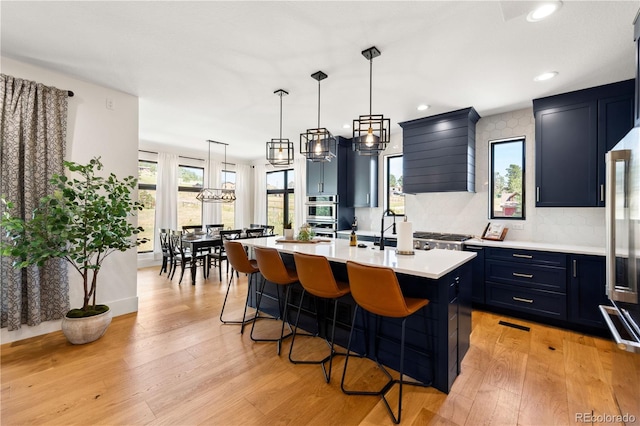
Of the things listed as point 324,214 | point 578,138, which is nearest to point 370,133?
point 578,138

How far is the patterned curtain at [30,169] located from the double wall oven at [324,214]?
379 cm

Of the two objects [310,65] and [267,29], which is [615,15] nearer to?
[310,65]

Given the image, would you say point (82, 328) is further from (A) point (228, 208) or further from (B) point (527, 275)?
(A) point (228, 208)

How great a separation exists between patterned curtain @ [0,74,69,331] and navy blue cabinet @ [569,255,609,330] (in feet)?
17.8

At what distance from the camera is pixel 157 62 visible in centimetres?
276

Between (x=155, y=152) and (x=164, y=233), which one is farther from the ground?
(x=155, y=152)

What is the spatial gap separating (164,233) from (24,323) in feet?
9.42

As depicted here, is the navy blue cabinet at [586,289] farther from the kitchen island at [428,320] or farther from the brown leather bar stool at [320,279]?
the brown leather bar stool at [320,279]

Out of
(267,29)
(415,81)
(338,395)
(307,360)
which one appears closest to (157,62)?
(267,29)

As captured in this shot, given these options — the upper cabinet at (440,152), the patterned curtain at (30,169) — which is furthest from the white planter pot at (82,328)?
the upper cabinet at (440,152)

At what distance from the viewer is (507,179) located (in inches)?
158

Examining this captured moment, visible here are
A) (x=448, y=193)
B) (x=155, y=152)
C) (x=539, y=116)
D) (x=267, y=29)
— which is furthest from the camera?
(x=155, y=152)

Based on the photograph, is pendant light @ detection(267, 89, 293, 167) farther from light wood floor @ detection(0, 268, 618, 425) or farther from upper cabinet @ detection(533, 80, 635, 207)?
upper cabinet @ detection(533, 80, 635, 207)

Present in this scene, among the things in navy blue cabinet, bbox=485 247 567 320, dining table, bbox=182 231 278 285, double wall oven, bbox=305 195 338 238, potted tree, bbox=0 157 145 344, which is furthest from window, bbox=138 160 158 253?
navy blue cabinet, bbox=485 247 567 320
